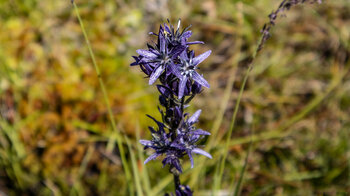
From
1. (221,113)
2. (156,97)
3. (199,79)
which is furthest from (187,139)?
(156,97)

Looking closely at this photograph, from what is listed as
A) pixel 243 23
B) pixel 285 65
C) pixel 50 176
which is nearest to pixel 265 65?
pixel 285 65

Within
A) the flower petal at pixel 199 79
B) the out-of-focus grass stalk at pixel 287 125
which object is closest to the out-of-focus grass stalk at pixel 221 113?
the out-of-focus grass stalk at pixel 287 125

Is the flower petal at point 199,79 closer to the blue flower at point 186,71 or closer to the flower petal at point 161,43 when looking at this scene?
the blue flower at point 186,71

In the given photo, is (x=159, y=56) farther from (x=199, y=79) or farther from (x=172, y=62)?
(x=199, y=79)

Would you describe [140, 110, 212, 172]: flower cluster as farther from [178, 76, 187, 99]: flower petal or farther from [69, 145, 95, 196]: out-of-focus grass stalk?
[69, 145, 95, 196]: out-of-focus grass stalk

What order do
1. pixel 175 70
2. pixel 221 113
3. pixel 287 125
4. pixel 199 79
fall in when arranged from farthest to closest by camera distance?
pixel 287 125 → pixel 221 113 → pixel 199 79 → pixel 175 70

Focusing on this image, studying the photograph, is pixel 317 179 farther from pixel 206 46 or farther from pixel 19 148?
pixel 19 148

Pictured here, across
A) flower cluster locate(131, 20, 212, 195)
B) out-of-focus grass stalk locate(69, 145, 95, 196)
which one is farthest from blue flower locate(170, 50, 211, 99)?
out-of-focus grass stalk locate(69, 145, 95, 196)

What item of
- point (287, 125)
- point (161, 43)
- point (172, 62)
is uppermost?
point (161, 43)

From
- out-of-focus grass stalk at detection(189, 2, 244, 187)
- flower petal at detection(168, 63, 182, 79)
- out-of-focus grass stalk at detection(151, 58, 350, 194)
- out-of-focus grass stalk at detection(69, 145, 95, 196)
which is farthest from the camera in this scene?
out-of-focus grass stalk at detection(151, 58, 350, 194)
